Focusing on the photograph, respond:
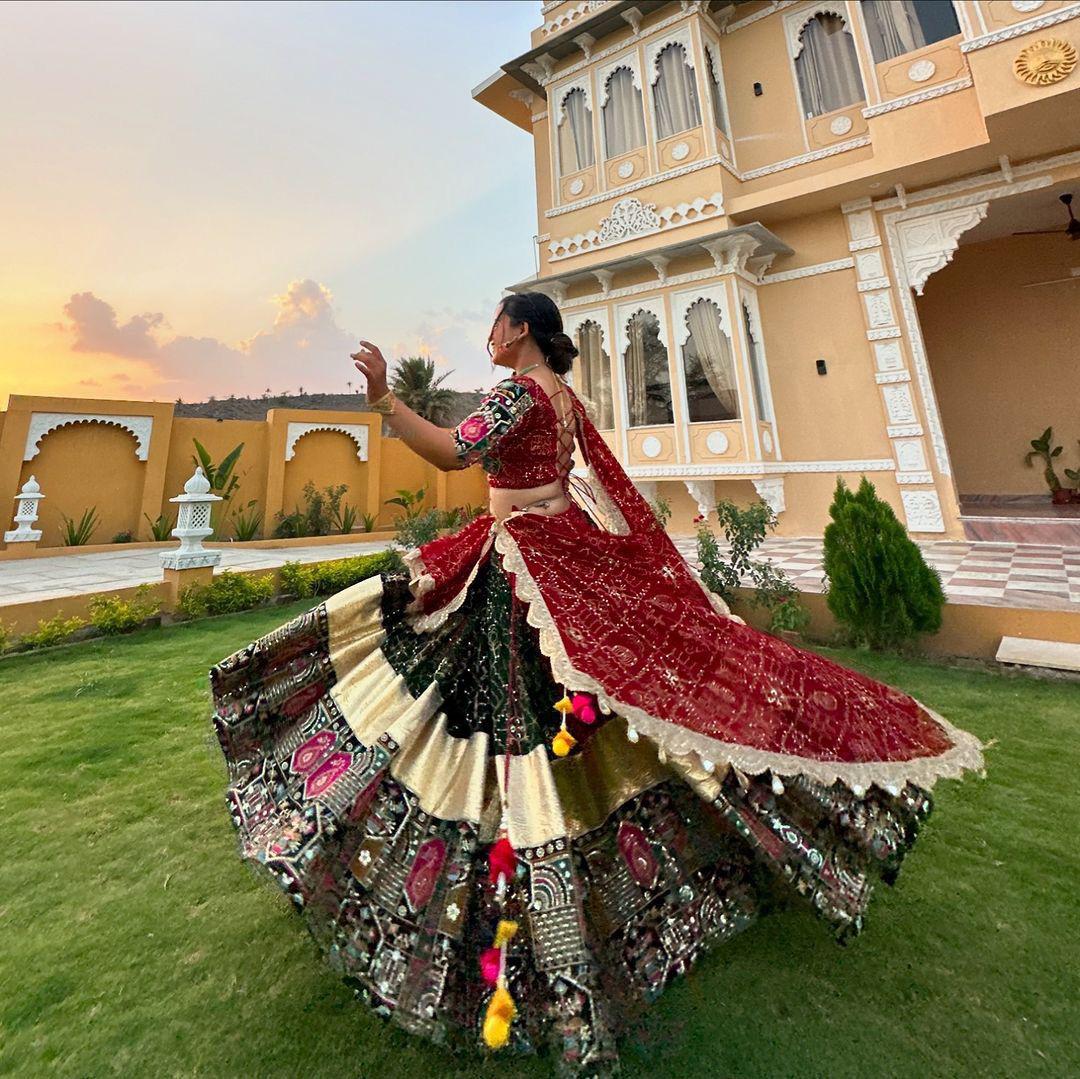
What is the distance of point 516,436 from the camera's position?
137 centimetres

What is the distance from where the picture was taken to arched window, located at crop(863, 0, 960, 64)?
6.01 metres

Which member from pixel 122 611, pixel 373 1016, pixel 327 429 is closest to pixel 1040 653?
pixel 373 1016

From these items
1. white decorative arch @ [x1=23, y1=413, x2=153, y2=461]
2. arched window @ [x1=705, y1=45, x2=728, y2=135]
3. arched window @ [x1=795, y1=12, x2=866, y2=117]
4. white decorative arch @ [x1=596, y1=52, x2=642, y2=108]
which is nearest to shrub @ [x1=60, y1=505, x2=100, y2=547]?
white decorative arch @ [x1=23, y1=413, x2=153, y2=461]

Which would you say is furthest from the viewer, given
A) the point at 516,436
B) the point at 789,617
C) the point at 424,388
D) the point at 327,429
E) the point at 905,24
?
the point at 424,388

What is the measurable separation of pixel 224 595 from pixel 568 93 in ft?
29.5

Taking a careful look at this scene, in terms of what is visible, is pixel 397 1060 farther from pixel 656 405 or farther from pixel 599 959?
pixel 656 405

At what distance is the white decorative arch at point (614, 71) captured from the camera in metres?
7.59

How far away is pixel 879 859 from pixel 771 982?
40cm

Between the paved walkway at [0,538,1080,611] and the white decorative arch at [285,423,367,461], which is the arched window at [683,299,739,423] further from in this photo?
the white decorative arch at [285,423,367,461]

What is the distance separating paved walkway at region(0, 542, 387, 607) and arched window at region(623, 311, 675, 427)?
4811mm

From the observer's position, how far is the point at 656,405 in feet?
25.0

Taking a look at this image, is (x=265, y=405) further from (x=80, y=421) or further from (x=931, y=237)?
(x=931, y=237)

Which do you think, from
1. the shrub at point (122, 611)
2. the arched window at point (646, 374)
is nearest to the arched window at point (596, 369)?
the arched window at point (646, 374)

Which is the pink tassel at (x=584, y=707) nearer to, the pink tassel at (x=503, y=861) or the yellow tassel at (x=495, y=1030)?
the pink tassel at (x=503, y=861)
